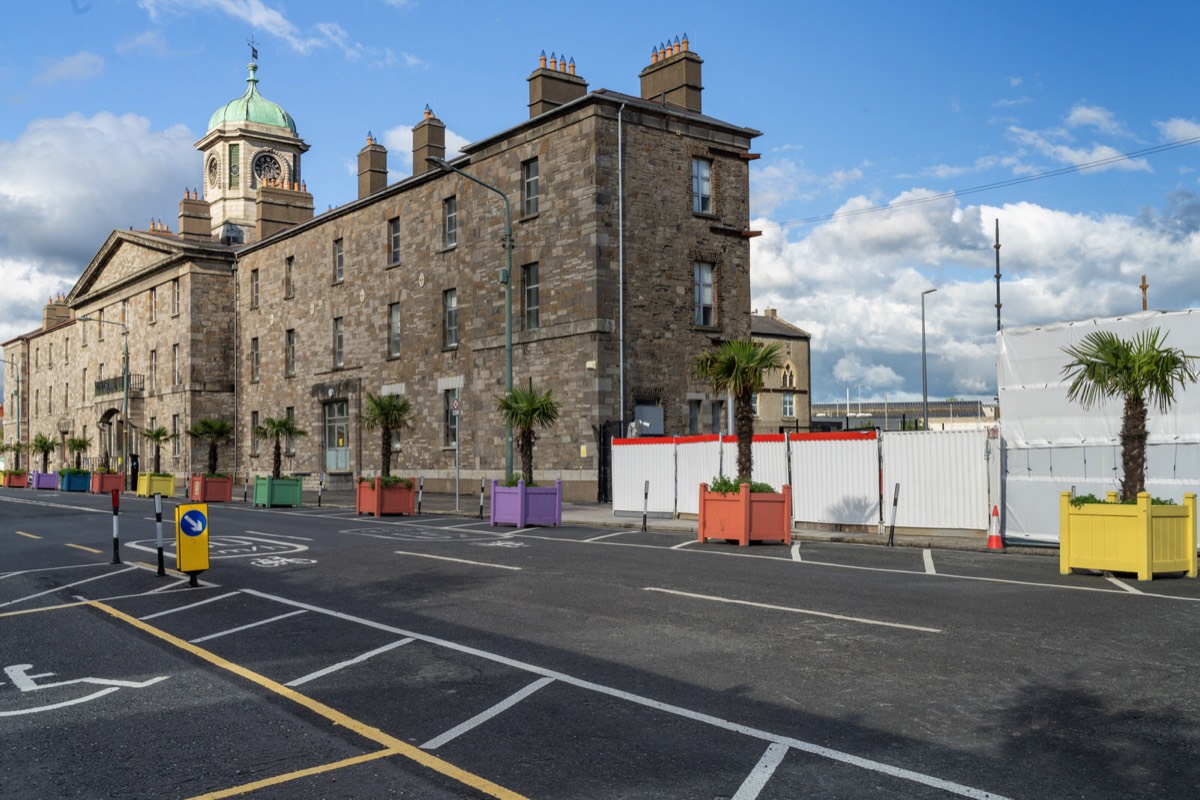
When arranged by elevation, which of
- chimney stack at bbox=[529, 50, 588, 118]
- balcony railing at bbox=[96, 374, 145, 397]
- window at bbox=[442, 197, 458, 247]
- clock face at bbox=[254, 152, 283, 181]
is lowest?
balcony railing at bbox=[96, 374, 145, 397]

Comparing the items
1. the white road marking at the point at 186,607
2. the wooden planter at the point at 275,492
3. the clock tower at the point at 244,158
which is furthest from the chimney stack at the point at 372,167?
the white road marking at the point at 186,607

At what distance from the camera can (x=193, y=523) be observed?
12.9 meters

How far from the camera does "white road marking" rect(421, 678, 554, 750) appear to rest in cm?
579

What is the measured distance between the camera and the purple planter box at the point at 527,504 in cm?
2330

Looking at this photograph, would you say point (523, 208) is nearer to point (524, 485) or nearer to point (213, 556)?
point (524, 485)

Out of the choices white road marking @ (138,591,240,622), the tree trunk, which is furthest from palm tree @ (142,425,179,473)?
the tree trunk

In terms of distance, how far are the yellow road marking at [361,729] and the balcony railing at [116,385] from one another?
58.1m

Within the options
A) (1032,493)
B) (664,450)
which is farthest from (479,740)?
(664,450)

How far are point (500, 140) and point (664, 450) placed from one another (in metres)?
14.8

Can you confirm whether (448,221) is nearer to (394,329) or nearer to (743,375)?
(394,329)

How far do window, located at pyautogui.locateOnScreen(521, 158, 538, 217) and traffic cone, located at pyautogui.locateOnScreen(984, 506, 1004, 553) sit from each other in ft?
66.8

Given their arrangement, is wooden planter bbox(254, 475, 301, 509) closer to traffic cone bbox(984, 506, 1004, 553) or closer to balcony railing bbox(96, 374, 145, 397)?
traffic cone bbox(984, 506, 1004, 553)

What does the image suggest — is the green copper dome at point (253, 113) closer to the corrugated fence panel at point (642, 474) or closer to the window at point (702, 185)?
the window at point (702, 185)

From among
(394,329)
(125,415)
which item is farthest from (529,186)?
(125,415)
